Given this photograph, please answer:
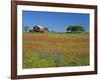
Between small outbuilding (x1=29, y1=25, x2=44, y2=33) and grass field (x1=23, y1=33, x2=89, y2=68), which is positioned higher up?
small outbuilding (x1=29, y1=25, x2=44, y2=33)

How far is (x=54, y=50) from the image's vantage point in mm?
2236

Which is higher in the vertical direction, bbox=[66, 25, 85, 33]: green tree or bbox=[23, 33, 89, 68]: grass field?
bbox=[66, 25, 85, 33]: green tree

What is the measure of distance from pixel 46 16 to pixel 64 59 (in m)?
0.49

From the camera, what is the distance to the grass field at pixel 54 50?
2152mm

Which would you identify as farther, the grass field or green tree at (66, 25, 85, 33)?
green tree at (66, 25, 85, 33)

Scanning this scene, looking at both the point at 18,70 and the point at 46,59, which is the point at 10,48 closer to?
the point at 18,70

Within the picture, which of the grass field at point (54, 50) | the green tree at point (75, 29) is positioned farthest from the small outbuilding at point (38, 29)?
the green tree at point (75, 29)

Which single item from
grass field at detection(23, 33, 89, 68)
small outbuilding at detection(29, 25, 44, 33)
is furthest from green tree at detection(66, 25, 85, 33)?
small outbuilding at detection(29, 25, 44, 33)

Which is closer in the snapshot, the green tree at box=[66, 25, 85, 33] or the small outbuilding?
the small outbuilding

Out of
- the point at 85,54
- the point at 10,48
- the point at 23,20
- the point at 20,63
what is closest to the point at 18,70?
the point at 20,63

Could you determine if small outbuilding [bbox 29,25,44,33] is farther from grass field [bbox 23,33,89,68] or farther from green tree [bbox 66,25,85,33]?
green tree [bbox 66,25,85,33]

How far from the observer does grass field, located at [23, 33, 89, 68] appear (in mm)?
2152

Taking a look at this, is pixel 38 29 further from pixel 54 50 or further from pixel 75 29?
pixel 75 29

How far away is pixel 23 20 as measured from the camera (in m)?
2.12
